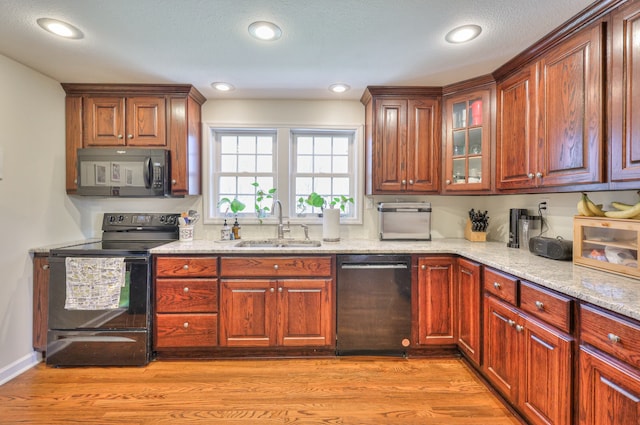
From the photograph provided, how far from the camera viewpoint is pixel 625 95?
1.37 metres

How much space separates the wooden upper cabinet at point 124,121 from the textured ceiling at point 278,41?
0.18 metres

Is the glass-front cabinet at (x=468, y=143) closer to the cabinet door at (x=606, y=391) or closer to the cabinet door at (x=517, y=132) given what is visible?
the cabinet door at (x=517, y=132)

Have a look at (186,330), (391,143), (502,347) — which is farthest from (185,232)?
(502,347)

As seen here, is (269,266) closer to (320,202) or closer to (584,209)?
(320,202)

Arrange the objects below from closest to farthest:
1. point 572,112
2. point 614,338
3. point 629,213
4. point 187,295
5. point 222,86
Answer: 1. point 614,338
2. point 629,213
3. point 572,112
4. point 187,295
5. point 222,86

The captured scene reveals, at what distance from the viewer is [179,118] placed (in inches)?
100

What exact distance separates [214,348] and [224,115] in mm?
2170

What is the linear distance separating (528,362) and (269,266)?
1721 mm

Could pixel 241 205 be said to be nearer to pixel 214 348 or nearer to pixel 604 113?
pixel 214 348

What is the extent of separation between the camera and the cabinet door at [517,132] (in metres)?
1.95

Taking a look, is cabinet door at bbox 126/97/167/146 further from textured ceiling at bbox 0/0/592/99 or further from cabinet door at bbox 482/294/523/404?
cabinet door at bbox 482/294/523/404

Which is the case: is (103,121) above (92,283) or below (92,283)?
above

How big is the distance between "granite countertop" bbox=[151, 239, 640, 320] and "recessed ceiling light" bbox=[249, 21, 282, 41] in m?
1.47

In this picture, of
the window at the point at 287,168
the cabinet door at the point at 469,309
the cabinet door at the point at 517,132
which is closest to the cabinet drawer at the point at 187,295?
the window at the point at 287,168
